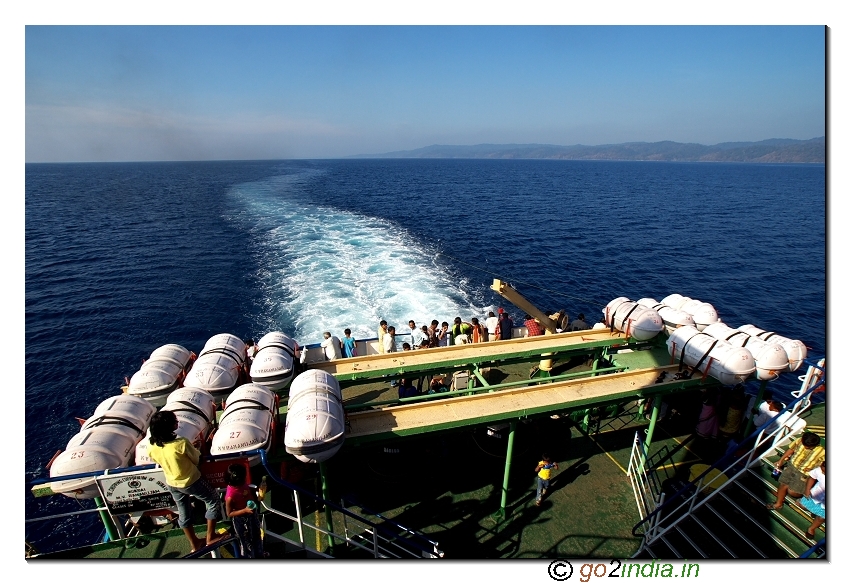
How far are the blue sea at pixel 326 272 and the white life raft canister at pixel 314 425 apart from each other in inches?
492

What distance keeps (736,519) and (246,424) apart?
1103cm

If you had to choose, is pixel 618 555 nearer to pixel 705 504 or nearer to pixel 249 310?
pixel 705 504

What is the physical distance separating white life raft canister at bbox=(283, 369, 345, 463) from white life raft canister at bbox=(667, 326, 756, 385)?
9.74m

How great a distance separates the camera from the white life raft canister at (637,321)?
14.1 metres

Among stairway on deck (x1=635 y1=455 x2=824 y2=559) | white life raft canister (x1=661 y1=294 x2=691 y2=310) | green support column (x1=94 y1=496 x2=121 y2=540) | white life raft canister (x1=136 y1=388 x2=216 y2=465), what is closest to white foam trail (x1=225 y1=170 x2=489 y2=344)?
white life raft canister (x1=661 y1=294 x2=691 y2=310)

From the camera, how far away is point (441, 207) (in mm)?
77688

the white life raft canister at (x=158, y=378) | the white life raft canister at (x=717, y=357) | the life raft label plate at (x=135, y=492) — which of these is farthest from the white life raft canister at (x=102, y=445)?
the white life raft canister at (x=717, y=357)

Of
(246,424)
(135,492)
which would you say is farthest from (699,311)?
(135,492)

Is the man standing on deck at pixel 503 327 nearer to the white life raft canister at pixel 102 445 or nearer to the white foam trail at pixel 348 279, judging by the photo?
the white foam trail at pixel 348 279

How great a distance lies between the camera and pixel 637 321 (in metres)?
14.1

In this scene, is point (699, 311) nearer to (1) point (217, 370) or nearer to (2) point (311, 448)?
(2) point (311, 448)

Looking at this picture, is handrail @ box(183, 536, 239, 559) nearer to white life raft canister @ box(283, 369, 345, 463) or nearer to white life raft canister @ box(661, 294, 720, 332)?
white life raft canister @ box(283, 369, 345, 463)

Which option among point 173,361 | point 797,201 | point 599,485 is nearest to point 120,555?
point 173,361
